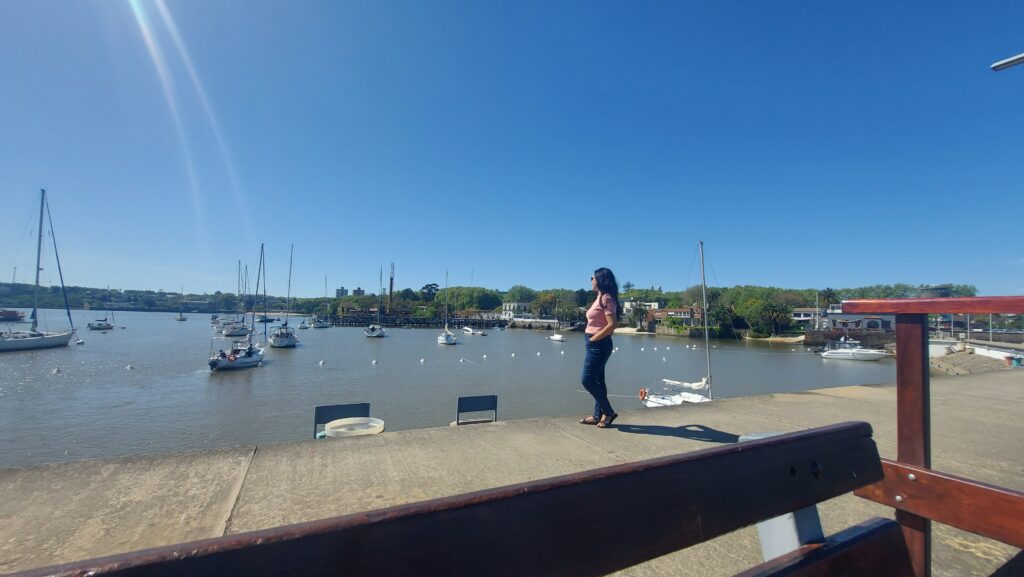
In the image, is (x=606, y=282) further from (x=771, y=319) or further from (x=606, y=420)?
(x=771, y=319)

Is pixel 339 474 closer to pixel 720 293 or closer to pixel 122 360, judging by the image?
pixel 122 360

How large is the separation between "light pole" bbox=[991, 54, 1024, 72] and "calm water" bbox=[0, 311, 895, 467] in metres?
10.9

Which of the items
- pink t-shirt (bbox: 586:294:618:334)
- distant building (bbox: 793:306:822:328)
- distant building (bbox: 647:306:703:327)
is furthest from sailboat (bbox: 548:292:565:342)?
pink t-shirt (bbox: 586:294:618:334)

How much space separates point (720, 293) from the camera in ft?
Result: 395

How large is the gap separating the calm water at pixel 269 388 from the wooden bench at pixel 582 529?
12.4 m

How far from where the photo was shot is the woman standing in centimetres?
427

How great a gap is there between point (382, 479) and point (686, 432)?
2.83 meters

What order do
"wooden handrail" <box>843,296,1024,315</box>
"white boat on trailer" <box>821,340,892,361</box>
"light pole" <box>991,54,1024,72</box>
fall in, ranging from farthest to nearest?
"white boat on trailer" <box>821,340,892,361</box> → "light pole" <box>991,54,1024,72</box> → "wooden handrail" <box>843,296,1024,315</box>

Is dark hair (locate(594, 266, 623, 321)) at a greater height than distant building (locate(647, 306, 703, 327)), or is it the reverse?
dark hair (locate(594, 266, 623, 321))

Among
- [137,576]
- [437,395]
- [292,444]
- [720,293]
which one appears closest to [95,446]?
[437,395]

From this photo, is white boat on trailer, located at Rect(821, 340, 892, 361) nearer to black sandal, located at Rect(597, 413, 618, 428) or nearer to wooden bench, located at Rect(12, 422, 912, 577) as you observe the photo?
black sandal, located at Rect(597, 413, 618, 428)

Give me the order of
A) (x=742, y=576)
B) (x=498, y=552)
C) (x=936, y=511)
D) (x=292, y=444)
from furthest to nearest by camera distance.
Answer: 1. (x=292, y=444)
2. (x=936, y=511)
3. (x=742, y=576)
4. (x=498, y=552)

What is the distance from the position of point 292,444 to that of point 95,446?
→ 17.3m

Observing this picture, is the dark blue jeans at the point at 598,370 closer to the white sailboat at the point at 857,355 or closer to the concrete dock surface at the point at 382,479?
the concrete dock surface at the point at 382,479
